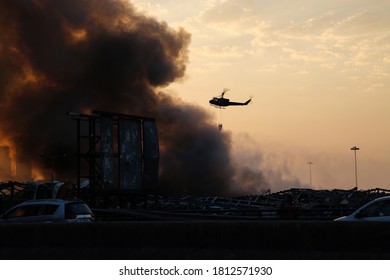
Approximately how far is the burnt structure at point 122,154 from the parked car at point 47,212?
27.4 m

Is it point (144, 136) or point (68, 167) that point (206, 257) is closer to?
point (144, 136)

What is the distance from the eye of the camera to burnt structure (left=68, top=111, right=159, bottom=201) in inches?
2135

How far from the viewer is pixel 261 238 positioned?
11.3m

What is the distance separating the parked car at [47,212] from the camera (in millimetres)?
24786

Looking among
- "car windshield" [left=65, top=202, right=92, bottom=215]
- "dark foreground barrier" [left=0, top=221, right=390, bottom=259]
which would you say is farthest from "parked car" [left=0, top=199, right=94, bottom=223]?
"dark foreground barrier" [left=0, top=221, right=390, bottom=259]

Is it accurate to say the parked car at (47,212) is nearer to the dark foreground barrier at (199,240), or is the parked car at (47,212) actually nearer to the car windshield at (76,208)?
the car windshield at (76,208)

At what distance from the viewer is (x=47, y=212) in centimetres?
2500

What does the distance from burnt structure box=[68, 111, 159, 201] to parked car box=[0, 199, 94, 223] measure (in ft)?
90.0

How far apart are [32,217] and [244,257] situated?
15.3m

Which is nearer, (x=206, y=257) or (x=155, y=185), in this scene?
(x=206, y=257)

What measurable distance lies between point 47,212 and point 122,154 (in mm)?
31164

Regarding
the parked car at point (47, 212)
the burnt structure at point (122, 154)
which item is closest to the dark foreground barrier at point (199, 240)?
the parked car at point (47, 212)

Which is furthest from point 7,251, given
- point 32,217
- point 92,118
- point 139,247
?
point 92,118

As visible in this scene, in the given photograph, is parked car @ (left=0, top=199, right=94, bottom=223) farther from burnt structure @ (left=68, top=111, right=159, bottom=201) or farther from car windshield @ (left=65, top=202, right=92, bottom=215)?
burnt structure @ (left=68, top=111, right=159, bottom=201)
